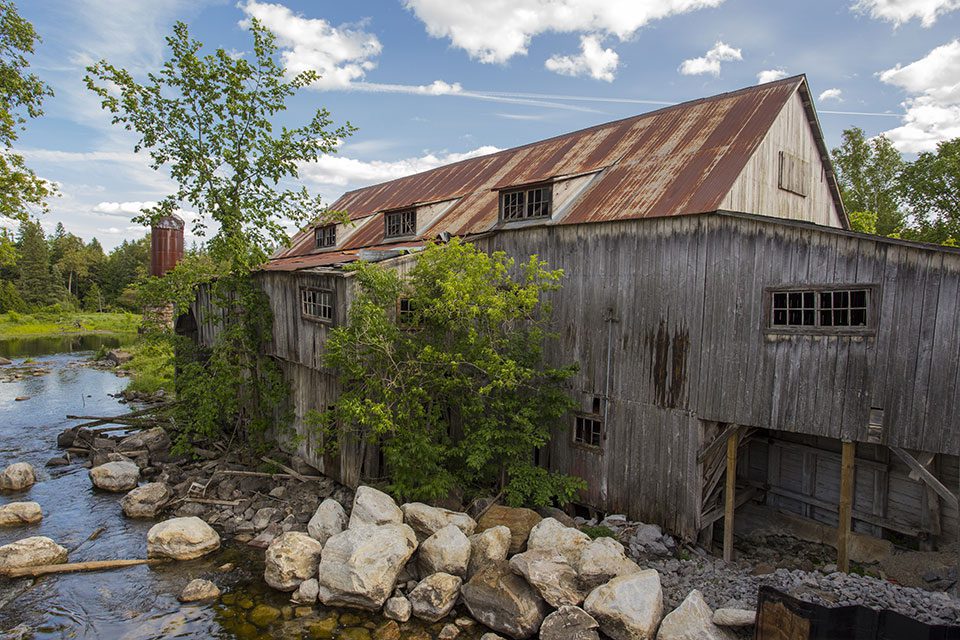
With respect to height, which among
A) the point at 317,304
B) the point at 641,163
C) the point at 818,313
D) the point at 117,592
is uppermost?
the point at 641,163

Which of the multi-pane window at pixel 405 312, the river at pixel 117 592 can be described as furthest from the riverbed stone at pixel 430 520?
the multi-pane window at pixel 405 312

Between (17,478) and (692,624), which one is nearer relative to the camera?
(692,624)

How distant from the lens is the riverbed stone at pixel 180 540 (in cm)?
1240

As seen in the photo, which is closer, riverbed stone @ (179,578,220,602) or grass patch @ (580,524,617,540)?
riverbed stone @ (179,578,220,602)

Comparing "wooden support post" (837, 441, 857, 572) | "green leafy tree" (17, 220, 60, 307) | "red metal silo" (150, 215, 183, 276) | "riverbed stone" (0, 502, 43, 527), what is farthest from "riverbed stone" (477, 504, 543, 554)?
"green leafy tree" (17, 220, 60, 307)

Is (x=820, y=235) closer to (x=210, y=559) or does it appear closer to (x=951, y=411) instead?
(x=951, y=411)

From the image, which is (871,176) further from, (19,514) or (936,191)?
(19,514)

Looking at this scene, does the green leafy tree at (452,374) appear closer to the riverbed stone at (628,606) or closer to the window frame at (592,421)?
the window frame at (592,421)

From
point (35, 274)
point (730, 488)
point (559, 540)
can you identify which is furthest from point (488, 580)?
point (35, 274)

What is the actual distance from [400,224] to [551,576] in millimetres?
13988

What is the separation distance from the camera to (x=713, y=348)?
11.7 metres

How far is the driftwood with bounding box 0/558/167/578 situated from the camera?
11422 millimetres

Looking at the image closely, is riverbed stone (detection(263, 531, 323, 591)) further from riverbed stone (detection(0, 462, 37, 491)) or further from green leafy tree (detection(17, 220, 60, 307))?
green leafy tree (detection(17, 220, 60, 307))

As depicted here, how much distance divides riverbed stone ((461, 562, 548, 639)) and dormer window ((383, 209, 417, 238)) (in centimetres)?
1234
